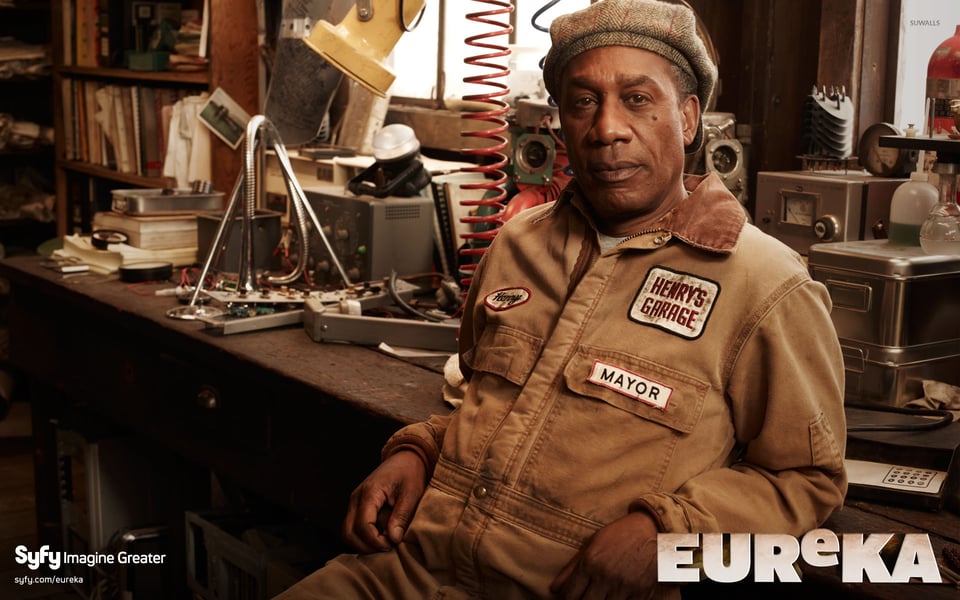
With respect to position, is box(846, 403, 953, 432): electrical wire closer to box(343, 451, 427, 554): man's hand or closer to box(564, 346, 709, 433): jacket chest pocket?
box(564, 346, 709, 433): jacket chest pocket

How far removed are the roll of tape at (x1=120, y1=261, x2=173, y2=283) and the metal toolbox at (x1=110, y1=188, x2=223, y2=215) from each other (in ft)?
0.72

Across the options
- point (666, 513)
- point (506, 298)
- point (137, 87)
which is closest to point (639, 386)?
point (666, 513)

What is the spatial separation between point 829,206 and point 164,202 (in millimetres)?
1760

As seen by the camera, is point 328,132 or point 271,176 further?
point 328,132

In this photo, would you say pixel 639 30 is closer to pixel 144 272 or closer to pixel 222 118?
pixel 144 272

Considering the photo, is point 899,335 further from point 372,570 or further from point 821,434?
point 372,570

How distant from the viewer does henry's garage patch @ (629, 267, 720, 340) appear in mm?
1261

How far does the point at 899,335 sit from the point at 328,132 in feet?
7.17

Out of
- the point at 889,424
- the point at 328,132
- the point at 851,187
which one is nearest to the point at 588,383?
the point at 889,424

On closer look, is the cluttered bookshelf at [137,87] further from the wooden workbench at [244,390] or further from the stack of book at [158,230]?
A: the wooden workbench at [244,390]

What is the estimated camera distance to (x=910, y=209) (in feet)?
5.84

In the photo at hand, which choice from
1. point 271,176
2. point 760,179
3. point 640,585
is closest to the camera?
point 640,585

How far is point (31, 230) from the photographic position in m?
5.07

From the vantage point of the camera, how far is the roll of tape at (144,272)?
8.66 ft
